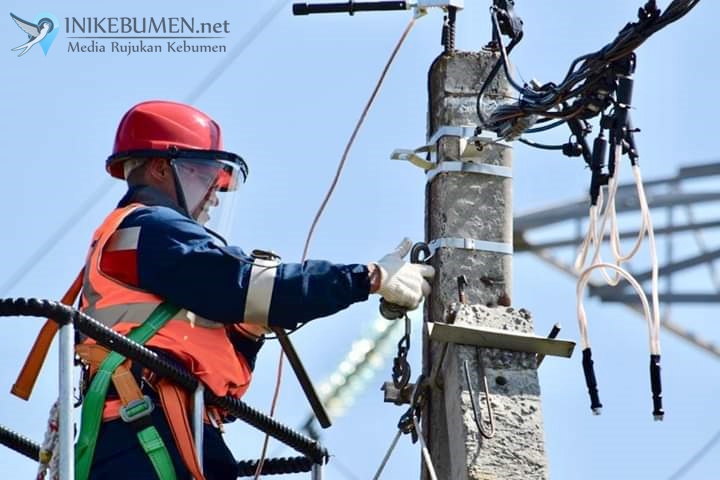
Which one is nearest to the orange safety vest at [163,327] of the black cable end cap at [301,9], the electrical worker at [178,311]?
the electrical worker at [178,311]

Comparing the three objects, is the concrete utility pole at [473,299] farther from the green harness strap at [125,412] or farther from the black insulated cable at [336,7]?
the green harness strap at [125,412]

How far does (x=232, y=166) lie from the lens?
895cm

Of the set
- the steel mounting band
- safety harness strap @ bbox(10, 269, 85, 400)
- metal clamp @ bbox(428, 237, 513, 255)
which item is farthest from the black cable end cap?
safety harness strap @ bbox(10, 269, 85, 400)

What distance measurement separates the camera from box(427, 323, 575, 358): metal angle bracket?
860 centimetres

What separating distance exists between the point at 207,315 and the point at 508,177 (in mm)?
1592

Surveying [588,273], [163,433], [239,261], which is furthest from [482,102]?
[163,433]

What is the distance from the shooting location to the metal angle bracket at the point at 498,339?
8602 mm

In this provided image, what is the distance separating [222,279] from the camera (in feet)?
26.5

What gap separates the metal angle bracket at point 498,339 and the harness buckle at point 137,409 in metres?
1.29

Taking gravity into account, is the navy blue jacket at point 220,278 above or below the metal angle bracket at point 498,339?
above

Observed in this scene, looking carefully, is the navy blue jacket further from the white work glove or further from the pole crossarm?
the pole crossarm

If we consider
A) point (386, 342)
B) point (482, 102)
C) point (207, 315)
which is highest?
point (482, 102)

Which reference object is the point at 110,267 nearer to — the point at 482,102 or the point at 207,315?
the point at 207,315

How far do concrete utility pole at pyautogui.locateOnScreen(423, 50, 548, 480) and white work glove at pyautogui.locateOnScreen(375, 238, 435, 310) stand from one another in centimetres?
24
